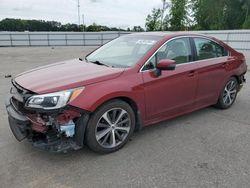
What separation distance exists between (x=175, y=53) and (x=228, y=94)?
180 cm

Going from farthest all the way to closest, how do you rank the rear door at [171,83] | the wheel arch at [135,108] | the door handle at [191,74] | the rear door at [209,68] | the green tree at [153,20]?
the green tree at [153,20], the rear door at [209,68], the door handle at [191,74], the rear door at [171,83], the wheel arch at [135,108]

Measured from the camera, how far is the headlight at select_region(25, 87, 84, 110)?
9.68 feet

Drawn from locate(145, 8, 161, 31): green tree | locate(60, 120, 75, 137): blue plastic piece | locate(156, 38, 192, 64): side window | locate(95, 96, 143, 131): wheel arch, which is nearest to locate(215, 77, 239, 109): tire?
locate(156, 38, 192, 64): side window

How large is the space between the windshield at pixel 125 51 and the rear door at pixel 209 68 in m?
0.93

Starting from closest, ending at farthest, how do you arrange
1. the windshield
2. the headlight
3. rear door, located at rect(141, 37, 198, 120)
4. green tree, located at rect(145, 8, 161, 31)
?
the headlight → rear door, located at rect(141, 37, 198, 120) → the windshield → green tree, located at rect(145, 8, 161, 31)

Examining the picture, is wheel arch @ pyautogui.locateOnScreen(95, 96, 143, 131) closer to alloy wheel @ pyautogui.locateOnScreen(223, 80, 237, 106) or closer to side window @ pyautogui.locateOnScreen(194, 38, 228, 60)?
side window @ pyautogui.locateOnScreen(194, 38, 228, 60)

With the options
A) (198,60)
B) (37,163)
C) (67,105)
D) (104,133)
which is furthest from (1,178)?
(198,60)

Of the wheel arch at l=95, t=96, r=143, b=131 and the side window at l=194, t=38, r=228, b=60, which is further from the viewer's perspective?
the side window at l=194, t=38, r=228, b=60

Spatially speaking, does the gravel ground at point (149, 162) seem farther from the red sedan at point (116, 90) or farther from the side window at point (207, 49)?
the side window at point (207, 49)

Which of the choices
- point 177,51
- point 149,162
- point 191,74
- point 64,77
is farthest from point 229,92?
point 64,77

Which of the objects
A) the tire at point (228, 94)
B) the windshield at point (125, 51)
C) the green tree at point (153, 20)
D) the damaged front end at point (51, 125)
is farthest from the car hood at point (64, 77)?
the green tree at point (153, 20)

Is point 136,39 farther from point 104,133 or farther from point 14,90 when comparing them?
point 14,90

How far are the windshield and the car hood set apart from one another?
0.92ft

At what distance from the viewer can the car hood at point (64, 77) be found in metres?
3.10
